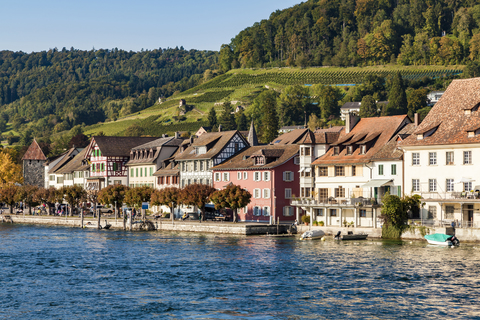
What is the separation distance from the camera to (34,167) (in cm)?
15125

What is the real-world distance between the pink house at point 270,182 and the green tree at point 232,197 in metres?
3.43

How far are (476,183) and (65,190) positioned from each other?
217ft

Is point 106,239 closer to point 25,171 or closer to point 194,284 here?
point 194,284

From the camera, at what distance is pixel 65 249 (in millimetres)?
66500

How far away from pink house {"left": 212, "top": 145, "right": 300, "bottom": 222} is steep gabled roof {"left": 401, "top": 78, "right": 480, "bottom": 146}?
1720 cm

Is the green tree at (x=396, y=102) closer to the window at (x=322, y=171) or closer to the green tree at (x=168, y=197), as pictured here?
the green tree at (x=168, y=197)

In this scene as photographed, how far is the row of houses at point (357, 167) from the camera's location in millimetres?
64688

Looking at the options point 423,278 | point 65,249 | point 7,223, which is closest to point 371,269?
point 423,278

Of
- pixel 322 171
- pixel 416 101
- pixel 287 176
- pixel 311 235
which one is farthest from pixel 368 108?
pixel 311 235

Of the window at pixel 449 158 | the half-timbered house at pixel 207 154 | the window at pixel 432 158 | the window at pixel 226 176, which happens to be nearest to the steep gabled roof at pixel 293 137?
the half-timbered house at pixel 207 154

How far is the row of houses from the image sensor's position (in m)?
64.7

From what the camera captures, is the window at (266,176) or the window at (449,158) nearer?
the window at (449,158)

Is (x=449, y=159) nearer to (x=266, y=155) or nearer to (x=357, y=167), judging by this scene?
(x=357, y=167)

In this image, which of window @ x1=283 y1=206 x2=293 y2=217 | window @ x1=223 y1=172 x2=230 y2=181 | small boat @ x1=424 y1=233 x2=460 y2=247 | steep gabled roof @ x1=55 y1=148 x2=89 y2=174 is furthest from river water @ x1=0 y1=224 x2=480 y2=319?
steep gabled roof @ x1=55 y1=148 x2=89 y2=174
